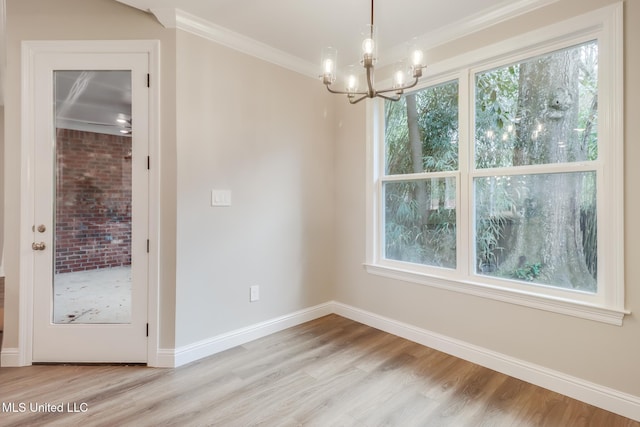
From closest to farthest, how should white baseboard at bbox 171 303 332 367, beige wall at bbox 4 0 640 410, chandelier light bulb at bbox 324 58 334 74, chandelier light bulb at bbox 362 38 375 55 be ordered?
chandelier light bulb at bbox 362 38 375 55 → chandelier light bulb at bbox 324 58 334 74 → beige wall at bbox 4 0 640 410 → white baseboard at bbox 171 303 332 367

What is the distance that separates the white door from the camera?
226cm

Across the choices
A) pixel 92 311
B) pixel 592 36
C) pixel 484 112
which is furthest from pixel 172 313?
pixel 592 36

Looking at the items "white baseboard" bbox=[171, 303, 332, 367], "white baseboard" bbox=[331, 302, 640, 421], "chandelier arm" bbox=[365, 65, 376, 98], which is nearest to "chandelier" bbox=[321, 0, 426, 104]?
"chandelier arm" bbox=[365, 65, 376, 98]

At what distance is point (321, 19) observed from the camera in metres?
2.37

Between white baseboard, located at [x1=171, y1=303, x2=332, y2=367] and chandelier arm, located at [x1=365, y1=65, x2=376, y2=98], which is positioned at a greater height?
chandelier arm, located at [x1=365, y1=65, x2=376, y2=98]

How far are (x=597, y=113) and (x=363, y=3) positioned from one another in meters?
1.65

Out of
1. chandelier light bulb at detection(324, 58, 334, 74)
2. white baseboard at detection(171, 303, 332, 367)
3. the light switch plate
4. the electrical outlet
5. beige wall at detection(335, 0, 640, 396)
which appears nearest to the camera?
chandelier light bulb at detection(324, 58, 334, 74)

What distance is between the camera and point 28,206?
2.21m

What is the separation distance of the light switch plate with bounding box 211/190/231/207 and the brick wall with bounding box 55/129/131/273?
0.58 metres

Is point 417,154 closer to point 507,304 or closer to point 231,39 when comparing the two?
point 507,304

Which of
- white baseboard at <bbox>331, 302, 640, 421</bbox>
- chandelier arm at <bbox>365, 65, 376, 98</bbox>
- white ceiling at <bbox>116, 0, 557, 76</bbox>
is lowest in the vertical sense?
white baseboard at <bbox>331, 302, 640, 421</bbox>

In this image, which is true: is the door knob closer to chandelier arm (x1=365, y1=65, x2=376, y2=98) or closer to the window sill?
chandelier arm (x1=365, y1=65, x2=376, y2=98)

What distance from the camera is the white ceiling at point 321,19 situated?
2180 mm

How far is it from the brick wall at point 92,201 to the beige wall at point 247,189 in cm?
42
